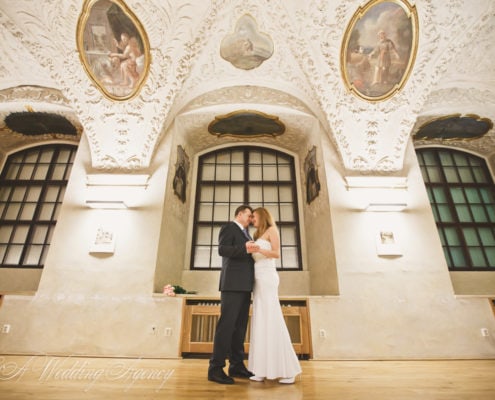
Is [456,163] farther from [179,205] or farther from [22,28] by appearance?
[22,28]

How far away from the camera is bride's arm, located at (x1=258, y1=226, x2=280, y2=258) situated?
2.79 metres

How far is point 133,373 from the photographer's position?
3236 millimetres

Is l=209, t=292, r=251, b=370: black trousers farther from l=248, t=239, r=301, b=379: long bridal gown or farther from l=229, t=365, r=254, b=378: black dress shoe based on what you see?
l=248, t=239, r=301, b=379: long bridal gown

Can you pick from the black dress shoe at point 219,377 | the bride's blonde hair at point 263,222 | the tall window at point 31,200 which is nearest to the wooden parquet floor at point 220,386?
the black dress shoe at point 219,377

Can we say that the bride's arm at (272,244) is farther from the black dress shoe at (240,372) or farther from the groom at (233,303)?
the black dress shoe at (240,372)

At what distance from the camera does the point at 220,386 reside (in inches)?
96.3

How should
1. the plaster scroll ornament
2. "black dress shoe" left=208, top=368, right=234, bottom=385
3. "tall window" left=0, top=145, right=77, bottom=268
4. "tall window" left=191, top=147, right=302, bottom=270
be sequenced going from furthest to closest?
"tall window" left=0, top=145, right=77, bottom=268 → "tall window" left=191, top=147, right=302, bottom=270 → the plaster scroll ornament → "black dress shoe" left=208, top=368, right=234, bottom=385

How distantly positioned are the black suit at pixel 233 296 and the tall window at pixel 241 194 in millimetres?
4365

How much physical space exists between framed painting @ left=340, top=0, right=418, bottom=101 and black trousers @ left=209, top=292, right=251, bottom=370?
5173mm

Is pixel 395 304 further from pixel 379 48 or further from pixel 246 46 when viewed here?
pixel 246 46

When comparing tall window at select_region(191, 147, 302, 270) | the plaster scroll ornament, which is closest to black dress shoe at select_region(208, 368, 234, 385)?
tall window at select_region(191, 147, 302, 270)

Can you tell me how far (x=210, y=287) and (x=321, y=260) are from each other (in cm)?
280

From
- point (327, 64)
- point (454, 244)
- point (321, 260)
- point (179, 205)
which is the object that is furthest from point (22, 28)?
point (454, 244)

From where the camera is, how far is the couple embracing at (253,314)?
2.58 metres
